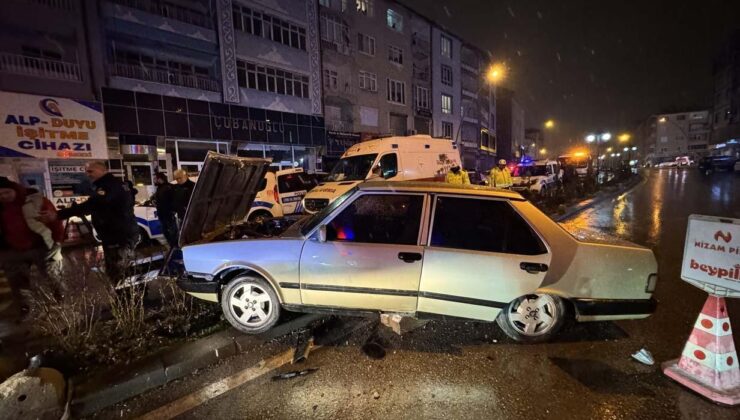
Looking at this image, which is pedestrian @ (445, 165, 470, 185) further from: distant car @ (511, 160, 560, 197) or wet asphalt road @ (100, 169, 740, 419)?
distant car @ (511, 160, 560, 197)

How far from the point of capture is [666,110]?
89.2 m

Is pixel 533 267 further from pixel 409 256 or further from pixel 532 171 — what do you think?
pixel 532 171

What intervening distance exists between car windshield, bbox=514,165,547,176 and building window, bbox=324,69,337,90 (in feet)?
44.4

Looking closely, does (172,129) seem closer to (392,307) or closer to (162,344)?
(162,344)

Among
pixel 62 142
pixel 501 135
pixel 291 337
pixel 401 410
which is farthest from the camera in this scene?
pixel 501 135

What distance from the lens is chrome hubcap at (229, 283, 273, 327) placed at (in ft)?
12.0

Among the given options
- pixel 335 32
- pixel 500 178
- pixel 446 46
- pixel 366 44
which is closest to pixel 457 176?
pixel 500 178

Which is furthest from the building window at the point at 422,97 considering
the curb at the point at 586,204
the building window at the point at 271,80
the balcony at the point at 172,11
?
the balcony at the point at 172,11

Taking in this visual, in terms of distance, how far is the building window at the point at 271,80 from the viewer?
19500 mm

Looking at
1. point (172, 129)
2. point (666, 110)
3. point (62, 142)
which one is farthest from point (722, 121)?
point (62, 142)

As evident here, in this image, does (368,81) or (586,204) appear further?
(368,81)

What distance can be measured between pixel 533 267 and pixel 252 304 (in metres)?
2.84

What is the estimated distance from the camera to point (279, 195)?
400 inches

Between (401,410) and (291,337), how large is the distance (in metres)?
1.52
